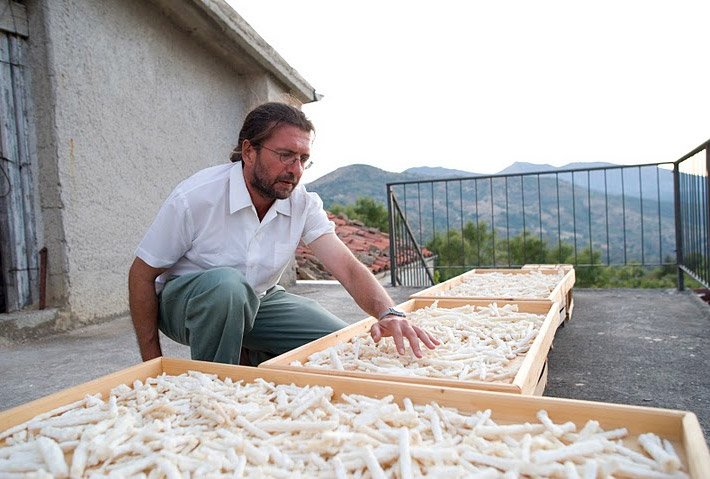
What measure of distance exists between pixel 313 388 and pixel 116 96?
3.60 m

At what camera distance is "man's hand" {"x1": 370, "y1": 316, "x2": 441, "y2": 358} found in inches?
63.1

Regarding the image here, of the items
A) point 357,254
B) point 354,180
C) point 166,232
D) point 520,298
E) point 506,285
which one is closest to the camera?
point 166,232

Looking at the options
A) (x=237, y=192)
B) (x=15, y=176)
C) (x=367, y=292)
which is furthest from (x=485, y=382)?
(x=15, y=176)

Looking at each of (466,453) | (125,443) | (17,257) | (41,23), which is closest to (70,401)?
(125,443)

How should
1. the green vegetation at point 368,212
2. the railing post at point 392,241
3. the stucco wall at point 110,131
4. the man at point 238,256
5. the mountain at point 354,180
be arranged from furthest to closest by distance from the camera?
the mountain at point 354,180 → the green vegetation at point 368,212 → the railing post at point 392,241 → the stucco wall at point 110,131 → the man at point 238,256

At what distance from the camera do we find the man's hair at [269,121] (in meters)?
1.91

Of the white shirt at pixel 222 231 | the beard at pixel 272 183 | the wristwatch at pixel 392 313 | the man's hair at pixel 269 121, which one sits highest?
the man's hair at pixel 269 121

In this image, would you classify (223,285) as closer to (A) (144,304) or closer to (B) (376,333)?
(A) (144,304)

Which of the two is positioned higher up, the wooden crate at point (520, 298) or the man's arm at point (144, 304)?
the man's arm at point (144, 304)

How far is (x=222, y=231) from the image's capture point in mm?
1956

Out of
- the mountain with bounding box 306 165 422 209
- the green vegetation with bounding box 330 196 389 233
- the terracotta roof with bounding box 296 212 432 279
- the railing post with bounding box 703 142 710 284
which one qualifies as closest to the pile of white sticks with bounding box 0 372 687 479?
the railing post with bounding box 703 142 710 284

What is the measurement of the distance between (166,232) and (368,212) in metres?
15.2

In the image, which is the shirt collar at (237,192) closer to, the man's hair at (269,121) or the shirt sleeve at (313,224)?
the man's hair at (269,121)

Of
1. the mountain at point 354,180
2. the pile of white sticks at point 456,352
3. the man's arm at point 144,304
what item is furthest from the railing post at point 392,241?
the mountain at point 354,180
